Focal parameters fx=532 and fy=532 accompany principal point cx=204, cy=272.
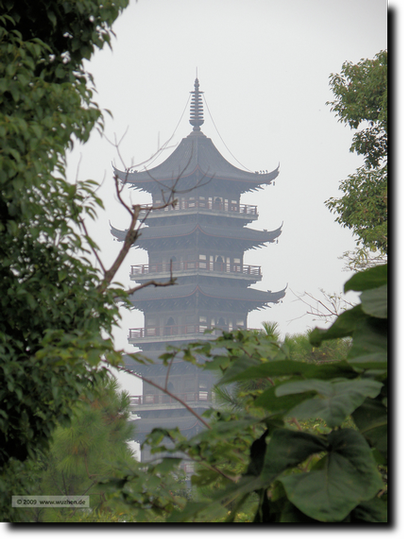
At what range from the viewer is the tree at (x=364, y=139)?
653 cm

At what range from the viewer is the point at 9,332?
7.93 feet

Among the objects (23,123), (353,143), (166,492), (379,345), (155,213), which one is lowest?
(166,492)

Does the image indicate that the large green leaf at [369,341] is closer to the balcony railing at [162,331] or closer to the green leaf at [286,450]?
the green leaf at [286,450]

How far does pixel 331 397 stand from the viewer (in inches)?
24.6

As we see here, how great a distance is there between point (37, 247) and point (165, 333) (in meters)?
18.1

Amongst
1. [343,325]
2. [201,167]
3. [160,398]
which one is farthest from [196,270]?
[343,325]

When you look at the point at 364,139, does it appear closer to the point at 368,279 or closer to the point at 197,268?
the point at 368,279

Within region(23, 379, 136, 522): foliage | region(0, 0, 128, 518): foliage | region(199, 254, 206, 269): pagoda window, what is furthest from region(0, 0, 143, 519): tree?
region(199, 254, 206, 269): pagoda window

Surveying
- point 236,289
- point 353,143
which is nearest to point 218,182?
point 236,289

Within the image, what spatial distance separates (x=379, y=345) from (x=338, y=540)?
28cm

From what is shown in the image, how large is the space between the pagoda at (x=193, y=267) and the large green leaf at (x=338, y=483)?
18.8 metres

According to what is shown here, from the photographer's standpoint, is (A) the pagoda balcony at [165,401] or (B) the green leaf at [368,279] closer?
(B) the green leaf at [368,279]

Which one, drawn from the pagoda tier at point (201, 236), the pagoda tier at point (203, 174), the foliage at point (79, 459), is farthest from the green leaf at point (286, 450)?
the pagoda tier at point (203, 174)
